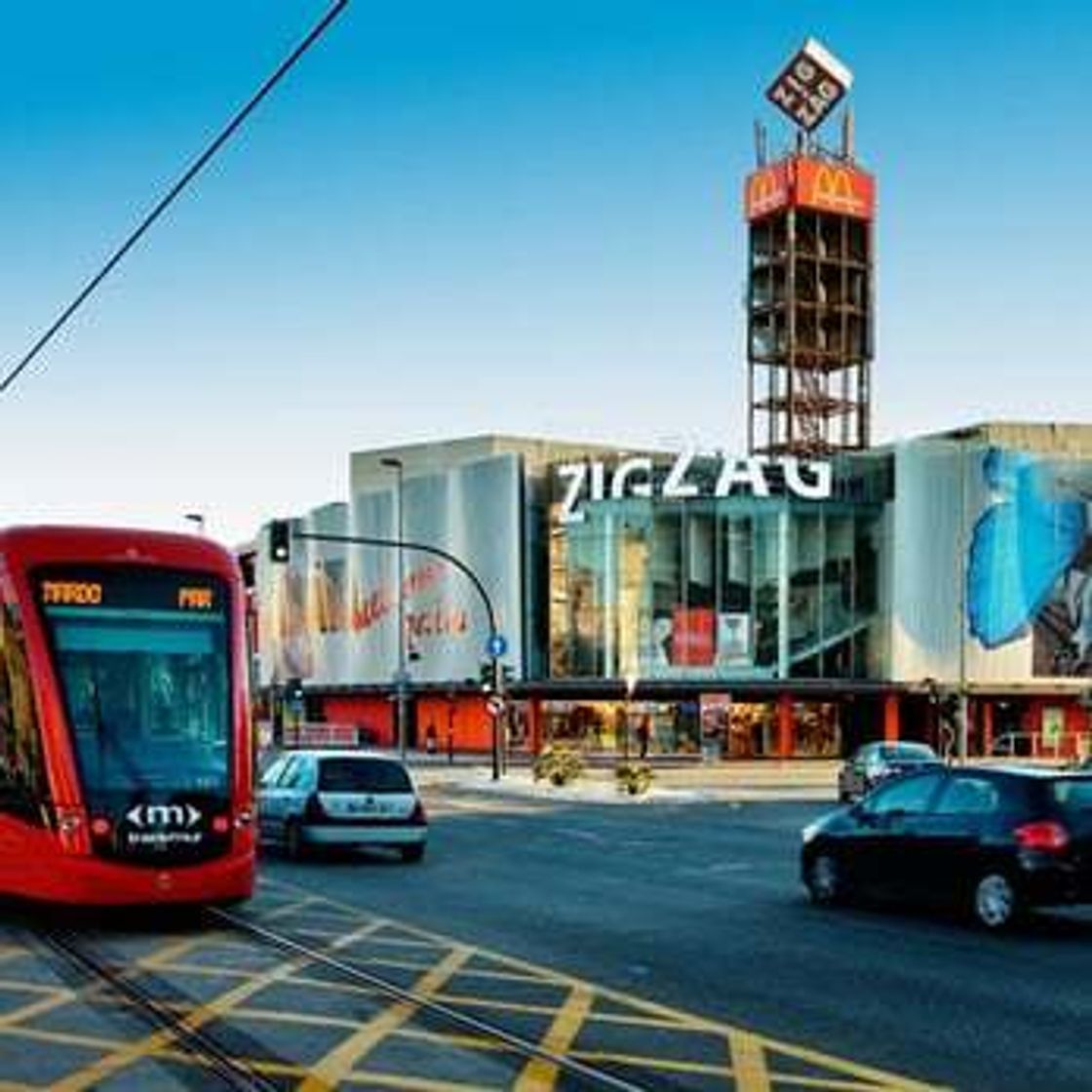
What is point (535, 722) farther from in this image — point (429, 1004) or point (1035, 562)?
point (429, 1004)

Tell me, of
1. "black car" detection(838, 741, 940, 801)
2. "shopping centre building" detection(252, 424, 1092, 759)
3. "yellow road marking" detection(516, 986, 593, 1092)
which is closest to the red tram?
"yellow road marking" detection(516, 986, 593, 1092)

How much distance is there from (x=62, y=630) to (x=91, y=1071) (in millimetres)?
6498

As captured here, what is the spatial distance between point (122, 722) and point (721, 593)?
187 ft

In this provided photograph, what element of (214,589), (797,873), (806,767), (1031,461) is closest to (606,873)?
(797,873)

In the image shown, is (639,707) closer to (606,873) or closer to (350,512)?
(350,512)

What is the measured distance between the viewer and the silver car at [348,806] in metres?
23.4

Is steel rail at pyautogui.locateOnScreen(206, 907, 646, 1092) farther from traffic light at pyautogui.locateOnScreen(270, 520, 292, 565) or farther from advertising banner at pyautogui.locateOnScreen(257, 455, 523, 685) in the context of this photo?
advertising banner at pyautogui.locateOnScreen(257, 455, 523, 685)

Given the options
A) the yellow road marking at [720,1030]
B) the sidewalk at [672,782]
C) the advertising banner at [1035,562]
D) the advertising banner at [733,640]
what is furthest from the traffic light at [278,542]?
the advertising banner at [1035,562]

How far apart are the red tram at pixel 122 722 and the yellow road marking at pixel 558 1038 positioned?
13.5 feet

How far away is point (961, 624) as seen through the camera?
7106 cm

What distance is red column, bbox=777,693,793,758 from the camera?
71938 millimetres

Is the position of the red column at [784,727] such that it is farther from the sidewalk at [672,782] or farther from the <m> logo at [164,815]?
the <m> logo at [164,815]

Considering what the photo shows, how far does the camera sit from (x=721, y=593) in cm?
7094

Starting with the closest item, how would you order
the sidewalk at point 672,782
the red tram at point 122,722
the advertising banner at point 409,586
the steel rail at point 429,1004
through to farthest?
1. the steel rail at point 429,1004
2. the red tram at point 122,722
3. the sidewalk at point 672,782
4. the advertising banner at point 409,586
